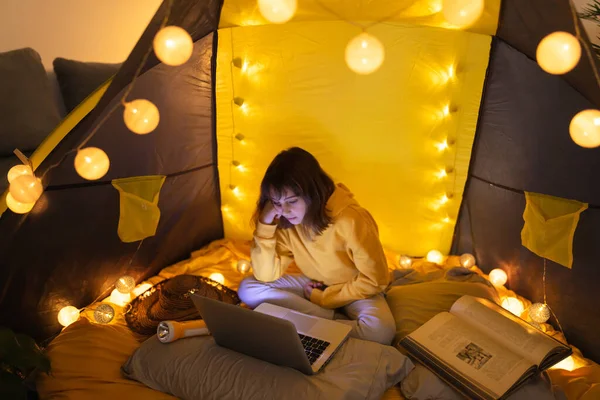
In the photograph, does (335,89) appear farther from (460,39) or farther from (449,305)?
(449,305)

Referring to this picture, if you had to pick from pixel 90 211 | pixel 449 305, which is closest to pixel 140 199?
pixel 90 211

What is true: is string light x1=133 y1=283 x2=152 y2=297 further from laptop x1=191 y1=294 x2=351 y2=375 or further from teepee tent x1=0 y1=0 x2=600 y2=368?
laptop x1=191 y1=294 x2=351 y2=375

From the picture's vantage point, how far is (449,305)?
1.58 metres

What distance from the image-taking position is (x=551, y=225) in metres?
1.53

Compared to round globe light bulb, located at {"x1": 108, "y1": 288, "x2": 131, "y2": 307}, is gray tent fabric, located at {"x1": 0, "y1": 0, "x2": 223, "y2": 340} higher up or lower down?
higher up

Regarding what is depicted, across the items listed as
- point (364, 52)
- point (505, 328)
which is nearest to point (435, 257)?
point (505, 328)

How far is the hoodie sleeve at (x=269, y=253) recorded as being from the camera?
1.65 metres

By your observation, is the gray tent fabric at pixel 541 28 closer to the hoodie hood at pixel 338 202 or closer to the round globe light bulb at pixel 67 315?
the hoodie hood at pixel 338 202

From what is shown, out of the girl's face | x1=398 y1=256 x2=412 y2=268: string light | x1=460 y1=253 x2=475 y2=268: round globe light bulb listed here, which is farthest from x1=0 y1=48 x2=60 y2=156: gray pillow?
x1=460 y1=253 x2=475 y2=268: round globe light bulb

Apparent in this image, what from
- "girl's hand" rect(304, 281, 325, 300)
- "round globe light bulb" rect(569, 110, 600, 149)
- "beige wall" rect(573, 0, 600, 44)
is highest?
"beige wall" rect(573, 0, 600, 44)

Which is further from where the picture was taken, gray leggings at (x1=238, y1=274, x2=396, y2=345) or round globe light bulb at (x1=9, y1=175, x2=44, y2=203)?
gray leggings at (x1=238, y1=274, x2=396, y2=345)

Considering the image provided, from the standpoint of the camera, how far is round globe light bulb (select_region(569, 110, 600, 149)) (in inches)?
44.6

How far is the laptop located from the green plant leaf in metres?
0.44

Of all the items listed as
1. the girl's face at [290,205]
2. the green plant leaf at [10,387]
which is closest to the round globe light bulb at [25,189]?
the green plant leaf at [10,387]
